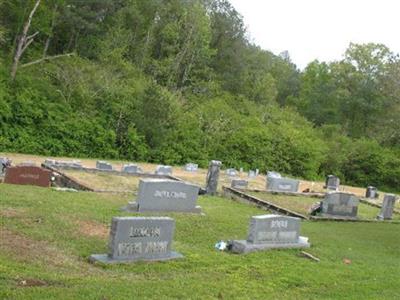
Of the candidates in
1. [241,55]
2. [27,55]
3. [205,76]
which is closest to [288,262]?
[27,55]

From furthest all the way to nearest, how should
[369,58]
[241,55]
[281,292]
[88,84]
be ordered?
[369,58], [241,55], [88,84], [281,292]

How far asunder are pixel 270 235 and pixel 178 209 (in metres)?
4.02

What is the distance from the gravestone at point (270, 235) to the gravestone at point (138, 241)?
200cm

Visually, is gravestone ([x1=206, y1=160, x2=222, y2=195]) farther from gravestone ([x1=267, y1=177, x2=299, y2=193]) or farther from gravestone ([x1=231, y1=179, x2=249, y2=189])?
gravestone ([x1=267, y1=177, x2=299, y2=193])

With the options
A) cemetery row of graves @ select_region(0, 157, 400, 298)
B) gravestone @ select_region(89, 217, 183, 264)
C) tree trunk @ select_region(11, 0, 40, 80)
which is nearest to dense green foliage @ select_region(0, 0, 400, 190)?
tree trunk @ select_region(11, 0, 40, 80)

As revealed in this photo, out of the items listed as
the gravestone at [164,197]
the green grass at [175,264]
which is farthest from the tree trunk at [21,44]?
the gravestone at [164,197]

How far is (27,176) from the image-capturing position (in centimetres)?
1752

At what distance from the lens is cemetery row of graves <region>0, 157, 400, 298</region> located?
9.05 meters

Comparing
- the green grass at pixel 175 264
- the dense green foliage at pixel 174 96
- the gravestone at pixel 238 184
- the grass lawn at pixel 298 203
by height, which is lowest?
the green grass at pixel 175 264

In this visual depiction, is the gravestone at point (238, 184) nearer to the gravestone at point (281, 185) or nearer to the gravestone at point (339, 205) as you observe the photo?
the gravestone at point (281, 185)

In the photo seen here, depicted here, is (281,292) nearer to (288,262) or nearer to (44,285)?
(288,262)

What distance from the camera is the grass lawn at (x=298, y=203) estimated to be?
795 inches

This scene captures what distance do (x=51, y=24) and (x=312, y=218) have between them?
1166 inches

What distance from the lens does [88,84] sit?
3762 centimetres
